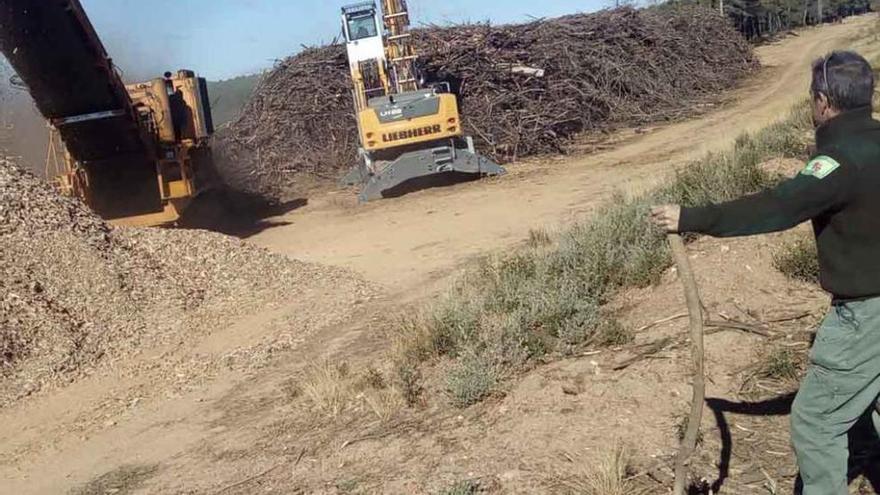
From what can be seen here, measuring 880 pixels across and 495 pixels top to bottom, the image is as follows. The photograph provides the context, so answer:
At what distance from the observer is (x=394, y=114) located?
16.9m

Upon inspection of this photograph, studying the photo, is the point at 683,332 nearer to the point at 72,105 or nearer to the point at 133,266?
the point at 133,266

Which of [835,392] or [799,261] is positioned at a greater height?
[835,392]

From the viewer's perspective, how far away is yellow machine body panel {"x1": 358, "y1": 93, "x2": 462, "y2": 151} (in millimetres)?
16859

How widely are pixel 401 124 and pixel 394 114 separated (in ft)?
0.73

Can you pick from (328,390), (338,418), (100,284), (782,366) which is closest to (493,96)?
(100,284)

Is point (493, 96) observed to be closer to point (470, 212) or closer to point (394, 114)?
point (394, 114)

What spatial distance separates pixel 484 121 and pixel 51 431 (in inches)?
636

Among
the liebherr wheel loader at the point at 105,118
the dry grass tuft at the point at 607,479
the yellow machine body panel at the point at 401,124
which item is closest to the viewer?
the dry grass tuft at the point at 607,479

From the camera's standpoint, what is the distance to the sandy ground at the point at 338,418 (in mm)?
4855

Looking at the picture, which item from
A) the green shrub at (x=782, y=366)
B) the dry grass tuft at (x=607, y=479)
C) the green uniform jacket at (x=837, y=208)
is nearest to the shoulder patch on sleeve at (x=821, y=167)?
the green uniform jacket at (x=837, y=208)

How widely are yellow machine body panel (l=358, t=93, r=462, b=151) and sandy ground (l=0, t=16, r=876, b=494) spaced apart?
17.5ft

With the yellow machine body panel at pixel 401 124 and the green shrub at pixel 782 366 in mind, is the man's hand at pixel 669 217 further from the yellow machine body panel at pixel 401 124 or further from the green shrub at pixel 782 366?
the yellow machine body panel at pixel 401 124

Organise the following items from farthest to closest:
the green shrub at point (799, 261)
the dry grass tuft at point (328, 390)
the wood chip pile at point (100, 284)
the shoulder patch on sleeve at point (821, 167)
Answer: the wood chip pile at point (100, 284), the green shrub at point (799, 261), the dry grass tuft at point (328, 390), the shoulder patch on sleeve at point (821, 167)

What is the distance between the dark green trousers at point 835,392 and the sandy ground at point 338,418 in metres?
0.87
